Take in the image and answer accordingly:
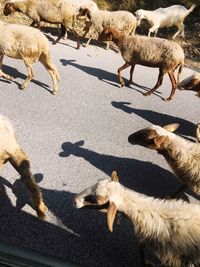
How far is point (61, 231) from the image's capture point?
4574mm

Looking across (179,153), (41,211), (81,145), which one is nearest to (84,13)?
(81,145)

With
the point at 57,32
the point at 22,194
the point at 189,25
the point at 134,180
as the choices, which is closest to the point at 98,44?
the point at 57,32

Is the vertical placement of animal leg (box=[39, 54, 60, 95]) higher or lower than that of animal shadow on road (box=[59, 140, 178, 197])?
higher

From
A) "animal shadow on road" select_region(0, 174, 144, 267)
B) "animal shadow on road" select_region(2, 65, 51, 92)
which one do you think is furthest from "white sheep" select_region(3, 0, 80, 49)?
"animal shadow on road" select_region(0, 174, 144, 267)

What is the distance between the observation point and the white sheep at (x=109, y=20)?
1016cm

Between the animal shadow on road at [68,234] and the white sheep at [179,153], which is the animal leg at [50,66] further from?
the animal shadow on road at [68,234]

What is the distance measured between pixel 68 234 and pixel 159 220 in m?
1.20

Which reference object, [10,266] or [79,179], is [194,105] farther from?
[10,266]

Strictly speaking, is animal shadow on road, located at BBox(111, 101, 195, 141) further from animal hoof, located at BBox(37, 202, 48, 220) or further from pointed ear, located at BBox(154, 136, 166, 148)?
animal hoof, located at BBox(37, 202, 48, 220)

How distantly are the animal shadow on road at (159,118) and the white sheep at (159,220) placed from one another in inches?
124

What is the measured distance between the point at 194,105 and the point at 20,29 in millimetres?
3925

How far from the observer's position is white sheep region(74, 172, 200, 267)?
388 centimetres

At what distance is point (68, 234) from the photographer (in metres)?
4.55

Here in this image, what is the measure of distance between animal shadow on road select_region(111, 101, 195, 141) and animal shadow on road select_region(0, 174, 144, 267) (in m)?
2.87
